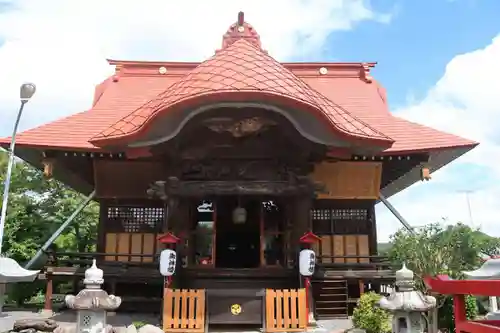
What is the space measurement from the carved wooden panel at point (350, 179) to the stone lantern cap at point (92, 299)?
7.30m

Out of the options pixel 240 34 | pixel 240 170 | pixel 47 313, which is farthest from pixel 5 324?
pixel 240 34

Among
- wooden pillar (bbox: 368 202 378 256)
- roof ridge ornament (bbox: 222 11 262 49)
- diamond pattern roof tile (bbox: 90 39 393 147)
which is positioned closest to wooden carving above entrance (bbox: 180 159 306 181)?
diamond pattern roof tile (bbox: 90 39 393 147)

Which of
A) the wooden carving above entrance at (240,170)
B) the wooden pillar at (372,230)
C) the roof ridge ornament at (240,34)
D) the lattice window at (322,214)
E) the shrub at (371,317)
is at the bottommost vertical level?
the shrub at (371,317)

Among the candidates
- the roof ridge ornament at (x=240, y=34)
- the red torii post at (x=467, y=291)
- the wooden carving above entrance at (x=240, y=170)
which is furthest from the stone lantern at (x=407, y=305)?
the roof ridge ornament at (x=240, y=34)

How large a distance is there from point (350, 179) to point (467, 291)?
9.04 meters

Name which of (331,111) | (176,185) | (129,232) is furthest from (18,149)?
(331,111)

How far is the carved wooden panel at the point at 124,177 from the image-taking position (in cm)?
1383

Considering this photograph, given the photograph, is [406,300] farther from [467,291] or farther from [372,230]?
[372,230]

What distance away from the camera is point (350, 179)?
46.0 feet

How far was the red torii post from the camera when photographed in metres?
4.57

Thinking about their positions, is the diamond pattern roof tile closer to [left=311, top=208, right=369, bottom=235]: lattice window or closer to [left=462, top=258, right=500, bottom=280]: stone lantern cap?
[left=462, top=258, right=500, bottom=280]: stone lantern cap

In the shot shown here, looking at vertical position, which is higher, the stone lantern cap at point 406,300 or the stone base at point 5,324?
the stone lantern cap at point 406,300

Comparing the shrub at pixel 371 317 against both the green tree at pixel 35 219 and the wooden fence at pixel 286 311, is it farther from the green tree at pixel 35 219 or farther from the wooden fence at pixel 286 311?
the green tree at pixel 35 219

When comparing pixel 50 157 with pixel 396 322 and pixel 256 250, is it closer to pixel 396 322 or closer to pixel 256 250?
pixel 256 250
